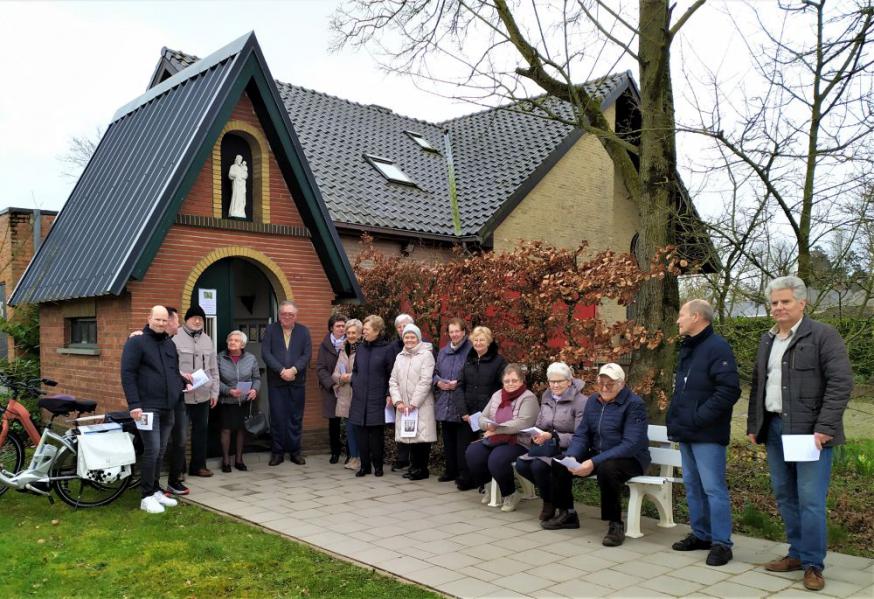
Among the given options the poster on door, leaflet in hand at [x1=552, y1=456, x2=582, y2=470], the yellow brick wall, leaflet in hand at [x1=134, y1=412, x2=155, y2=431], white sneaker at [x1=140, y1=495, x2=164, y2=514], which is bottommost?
white sneaker at [x1=140, y1=495, x2=164, y2=514]

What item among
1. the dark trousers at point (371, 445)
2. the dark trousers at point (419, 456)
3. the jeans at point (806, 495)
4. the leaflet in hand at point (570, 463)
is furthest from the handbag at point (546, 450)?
the dark trousers at point (371, 445)

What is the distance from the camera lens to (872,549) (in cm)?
618

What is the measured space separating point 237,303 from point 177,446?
344 cm

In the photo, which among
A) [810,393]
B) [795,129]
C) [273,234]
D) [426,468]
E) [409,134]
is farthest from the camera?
[409,134]

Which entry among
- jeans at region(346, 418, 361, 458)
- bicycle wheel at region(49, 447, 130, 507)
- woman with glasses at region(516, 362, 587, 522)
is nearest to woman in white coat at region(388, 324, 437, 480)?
jeans at region(346, 418, 361, 458)

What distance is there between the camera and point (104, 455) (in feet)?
23.7

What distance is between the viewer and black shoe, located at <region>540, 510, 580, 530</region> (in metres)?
6.72

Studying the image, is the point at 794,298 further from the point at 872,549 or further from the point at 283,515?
the point at 283,515

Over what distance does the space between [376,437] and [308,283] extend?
245cm

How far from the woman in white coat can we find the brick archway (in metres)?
2.13

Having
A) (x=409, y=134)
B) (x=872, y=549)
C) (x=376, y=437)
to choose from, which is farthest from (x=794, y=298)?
(x=409, y=134)

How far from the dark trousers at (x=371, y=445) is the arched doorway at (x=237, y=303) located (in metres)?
1.85

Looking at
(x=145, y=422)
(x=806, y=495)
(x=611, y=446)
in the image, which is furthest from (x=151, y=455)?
(x=806, y=495)

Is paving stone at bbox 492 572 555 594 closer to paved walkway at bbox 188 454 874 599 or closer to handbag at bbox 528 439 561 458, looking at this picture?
paved walkway at bbox 188 454 874 599
